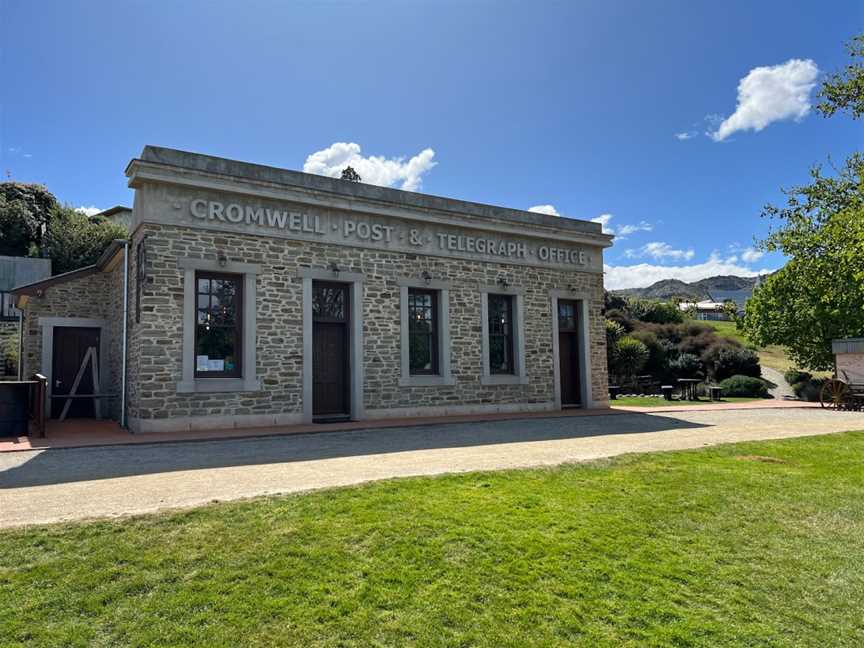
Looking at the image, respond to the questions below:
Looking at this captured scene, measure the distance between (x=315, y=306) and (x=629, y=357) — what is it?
1663 cm

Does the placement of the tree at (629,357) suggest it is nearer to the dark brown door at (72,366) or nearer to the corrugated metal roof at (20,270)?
the dark brown door at (72,366)

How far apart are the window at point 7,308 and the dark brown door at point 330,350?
13.0 metres

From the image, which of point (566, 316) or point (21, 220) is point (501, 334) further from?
point (21, 220)

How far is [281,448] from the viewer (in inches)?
323

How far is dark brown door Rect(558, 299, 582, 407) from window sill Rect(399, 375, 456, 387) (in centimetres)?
374

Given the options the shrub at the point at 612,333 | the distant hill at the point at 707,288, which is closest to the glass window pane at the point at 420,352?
the shrub at the point at 612,333

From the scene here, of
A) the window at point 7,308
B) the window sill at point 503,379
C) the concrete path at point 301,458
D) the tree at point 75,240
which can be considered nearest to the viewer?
the concrete path at point 301,458

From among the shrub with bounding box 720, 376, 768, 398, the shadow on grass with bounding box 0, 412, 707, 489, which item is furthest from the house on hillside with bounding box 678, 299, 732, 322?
the shadow on grass with bounding box 0, 412, 707, 489

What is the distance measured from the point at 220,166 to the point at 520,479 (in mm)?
8176

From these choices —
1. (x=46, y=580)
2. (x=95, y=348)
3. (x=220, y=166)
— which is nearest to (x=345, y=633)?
(x=46, y=580)

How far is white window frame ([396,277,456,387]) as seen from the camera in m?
12.5

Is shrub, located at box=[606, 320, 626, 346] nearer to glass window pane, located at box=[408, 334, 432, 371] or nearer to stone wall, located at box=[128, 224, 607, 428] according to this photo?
stone wall, located at box=[128, 224, 607, 428]

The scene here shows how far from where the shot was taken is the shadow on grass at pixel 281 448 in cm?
640

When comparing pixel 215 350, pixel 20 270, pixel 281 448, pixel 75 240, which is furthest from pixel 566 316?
pixel 75 240
